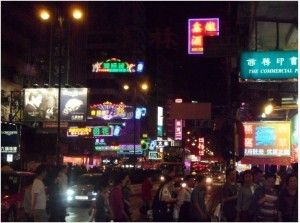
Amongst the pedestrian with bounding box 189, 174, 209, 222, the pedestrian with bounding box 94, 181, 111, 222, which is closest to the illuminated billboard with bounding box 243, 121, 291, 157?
the pedestrian with bounding box 189, 174, 209, 222

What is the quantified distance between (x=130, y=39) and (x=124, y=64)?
39308 millimetres

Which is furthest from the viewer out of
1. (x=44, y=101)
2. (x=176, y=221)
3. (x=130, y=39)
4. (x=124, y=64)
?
(x=130, y=39)

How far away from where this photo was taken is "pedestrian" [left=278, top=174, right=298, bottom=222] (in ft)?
36.7

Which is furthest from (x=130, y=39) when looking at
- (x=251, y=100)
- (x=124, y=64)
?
(x=251, y=100)

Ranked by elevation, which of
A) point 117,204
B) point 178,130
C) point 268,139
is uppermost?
point 178,130

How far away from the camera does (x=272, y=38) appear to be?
2183cm

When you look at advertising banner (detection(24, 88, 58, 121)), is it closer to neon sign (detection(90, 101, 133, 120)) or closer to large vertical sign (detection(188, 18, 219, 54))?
large vertical sign (detection(188, 18, 219, 54))

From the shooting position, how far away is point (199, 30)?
101ft

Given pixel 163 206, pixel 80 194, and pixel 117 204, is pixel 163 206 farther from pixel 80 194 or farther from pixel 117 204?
pixel 80 194

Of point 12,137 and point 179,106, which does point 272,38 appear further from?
point 12,137

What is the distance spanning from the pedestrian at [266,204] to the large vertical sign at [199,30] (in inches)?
696

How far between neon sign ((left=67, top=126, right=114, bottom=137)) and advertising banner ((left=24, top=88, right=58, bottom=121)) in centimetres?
2038

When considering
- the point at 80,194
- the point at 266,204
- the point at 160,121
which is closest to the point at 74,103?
the point at 80,194

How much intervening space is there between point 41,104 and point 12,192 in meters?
14.9
